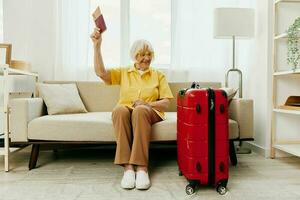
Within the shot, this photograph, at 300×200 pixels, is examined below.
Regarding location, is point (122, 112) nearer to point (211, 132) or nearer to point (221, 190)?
point (211, 132)

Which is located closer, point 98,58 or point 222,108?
point 222,108

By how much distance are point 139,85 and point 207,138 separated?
705mm

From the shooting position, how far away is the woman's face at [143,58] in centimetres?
219

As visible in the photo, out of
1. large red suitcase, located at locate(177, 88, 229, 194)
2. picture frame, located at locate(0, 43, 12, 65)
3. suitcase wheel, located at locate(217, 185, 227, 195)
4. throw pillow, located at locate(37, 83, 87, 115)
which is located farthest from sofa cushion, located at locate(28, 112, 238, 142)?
picture frame, located at locate(0, 43, 12, 65)

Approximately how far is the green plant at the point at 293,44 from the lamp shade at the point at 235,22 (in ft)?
1.25

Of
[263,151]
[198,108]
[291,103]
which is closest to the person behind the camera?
[198,108]

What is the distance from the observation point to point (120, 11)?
3168mm

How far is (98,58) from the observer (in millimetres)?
2088

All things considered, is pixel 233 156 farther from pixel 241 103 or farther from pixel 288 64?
pixel 288 64

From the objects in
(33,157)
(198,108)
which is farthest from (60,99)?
(198,108)

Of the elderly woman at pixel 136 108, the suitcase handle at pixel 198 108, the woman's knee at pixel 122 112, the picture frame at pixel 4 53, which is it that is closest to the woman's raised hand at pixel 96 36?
the elderly woman at pixel 136 108

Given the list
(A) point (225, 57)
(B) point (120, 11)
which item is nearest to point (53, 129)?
(B) point (120, 11)

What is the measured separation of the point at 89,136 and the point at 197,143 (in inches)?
32.2

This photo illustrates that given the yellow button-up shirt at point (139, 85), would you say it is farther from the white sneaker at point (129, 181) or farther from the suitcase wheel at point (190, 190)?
the suitcase wheel at point (190, 190)
